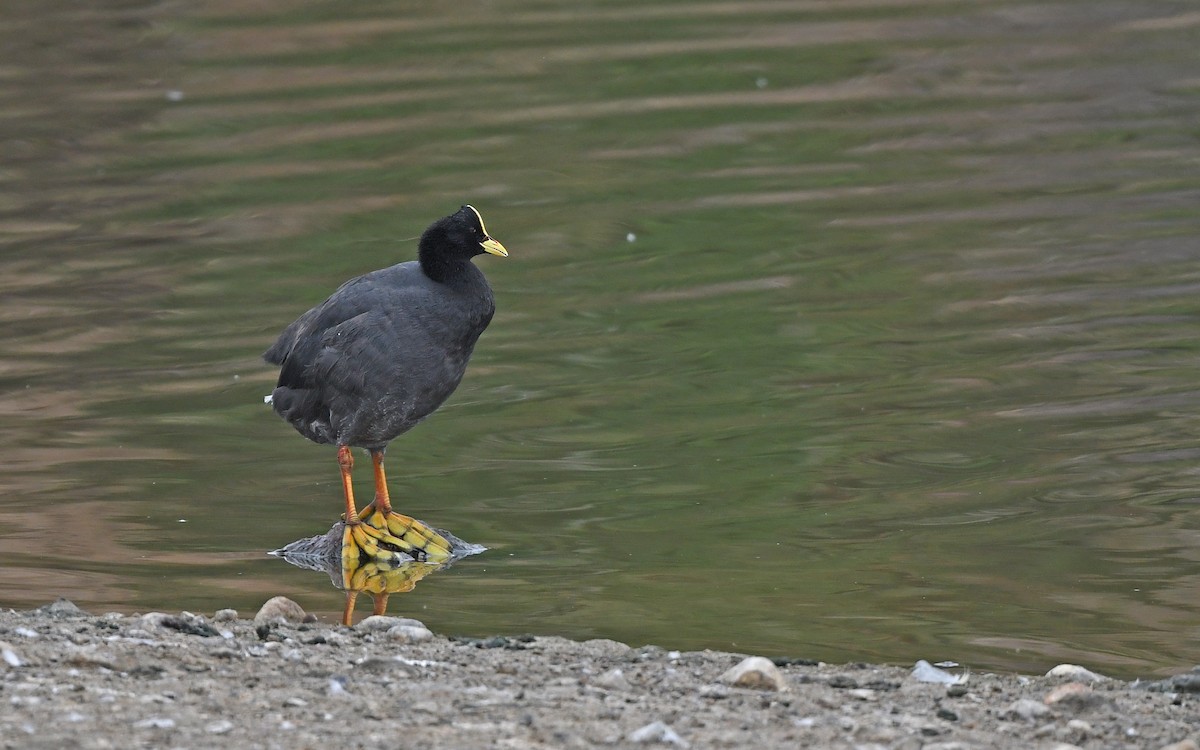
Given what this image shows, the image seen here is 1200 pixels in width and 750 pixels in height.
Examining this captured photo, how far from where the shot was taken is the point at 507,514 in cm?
838

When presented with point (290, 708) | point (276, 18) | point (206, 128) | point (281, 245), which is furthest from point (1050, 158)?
point (290, 708)

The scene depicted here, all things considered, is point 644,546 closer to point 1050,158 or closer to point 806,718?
point 806,718

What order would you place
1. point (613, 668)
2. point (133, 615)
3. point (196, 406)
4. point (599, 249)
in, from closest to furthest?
point (613, 668)
point (133, 615)
point (196, 406)
point (599, 249)

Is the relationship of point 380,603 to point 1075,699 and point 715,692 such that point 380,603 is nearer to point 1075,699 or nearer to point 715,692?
point 715,692

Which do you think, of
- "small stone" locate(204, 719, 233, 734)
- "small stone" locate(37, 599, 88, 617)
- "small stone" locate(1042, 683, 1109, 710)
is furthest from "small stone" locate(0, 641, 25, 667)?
"small stone" locate(1042, 683, 1109, 710)

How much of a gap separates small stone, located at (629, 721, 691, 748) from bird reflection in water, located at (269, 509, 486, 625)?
2665 mm

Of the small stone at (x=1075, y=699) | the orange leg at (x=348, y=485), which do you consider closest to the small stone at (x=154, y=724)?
the small stone at (x=1075, y=699)

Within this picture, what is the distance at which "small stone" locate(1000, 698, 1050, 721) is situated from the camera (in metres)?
5.39

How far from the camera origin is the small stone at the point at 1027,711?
5391 millimetres

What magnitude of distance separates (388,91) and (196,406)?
28.6 feet

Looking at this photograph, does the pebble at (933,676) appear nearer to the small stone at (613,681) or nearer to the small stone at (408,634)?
the small stone at (613,681)

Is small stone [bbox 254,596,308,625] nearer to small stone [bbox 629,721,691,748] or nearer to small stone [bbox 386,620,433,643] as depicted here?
small stone [bbox 386,620,433,643]

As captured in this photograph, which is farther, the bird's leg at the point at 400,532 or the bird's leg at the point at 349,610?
the bird's leg at the point at 400,532

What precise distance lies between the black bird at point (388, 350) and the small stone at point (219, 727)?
272 cm
